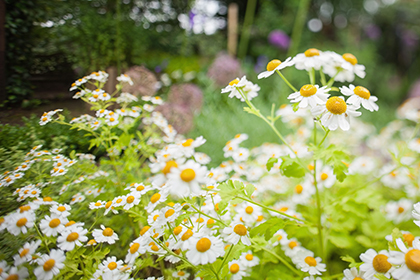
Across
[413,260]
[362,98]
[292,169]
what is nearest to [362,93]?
[362,98]

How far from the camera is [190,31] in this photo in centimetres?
213

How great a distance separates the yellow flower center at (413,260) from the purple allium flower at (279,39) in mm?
3963

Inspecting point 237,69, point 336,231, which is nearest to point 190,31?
point 237,69

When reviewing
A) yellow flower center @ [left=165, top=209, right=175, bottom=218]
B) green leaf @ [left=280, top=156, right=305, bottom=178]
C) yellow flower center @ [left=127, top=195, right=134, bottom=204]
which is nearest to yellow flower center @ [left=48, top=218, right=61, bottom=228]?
yellow flower center @ [left=127, top=195, right=134, bottom=204]

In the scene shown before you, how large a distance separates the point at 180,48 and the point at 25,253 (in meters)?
1.96

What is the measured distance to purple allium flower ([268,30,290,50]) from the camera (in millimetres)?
3924

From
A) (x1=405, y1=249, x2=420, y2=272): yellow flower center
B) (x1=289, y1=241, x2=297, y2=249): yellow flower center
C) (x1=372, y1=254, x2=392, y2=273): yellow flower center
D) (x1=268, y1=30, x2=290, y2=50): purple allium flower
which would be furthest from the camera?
(x1=268, y1=30, x2=290, y2=50): purple allium flower

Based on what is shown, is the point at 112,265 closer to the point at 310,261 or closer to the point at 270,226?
the point at 270,226

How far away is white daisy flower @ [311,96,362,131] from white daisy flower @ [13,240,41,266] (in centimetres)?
78

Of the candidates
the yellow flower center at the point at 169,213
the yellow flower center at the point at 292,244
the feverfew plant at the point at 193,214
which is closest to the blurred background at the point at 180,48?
the feverfew plant at the point at 193,214

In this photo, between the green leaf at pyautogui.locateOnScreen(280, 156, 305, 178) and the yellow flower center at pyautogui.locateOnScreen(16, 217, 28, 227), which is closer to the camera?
the yellow flower center at pyautogui.locateOnScreen(16, 217, 28, 227)

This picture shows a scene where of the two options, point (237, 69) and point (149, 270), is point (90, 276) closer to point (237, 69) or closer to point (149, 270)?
point (149, 270)

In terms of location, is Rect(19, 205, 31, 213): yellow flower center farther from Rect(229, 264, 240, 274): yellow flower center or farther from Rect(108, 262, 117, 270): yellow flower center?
Rect(229, 264, 240, 274): yellow flower center

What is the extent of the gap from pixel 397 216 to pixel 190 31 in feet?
6.45
